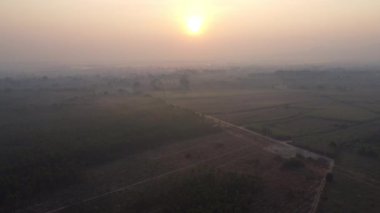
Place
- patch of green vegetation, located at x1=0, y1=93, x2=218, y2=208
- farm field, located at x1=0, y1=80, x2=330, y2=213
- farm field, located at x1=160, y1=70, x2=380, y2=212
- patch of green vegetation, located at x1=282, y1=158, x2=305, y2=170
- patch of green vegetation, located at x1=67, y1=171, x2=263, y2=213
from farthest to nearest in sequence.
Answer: patch of green vegetation, located at x1=282, y1=158, x2=305, y2=170, patch of green vegetation, located at x1=0, y1=93, x2=218, y2=208, farm field, located at x1=160, y1=70, x2=380, y2=212, farm field, located at x1=0, y1=80, x2=330, y2=213, patch of green vegetation, located at x1=67, y1=171, x2=263, y2=213

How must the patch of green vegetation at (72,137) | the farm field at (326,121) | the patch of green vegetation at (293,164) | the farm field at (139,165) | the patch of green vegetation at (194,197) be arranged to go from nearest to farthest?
1. the patch of green vegetation at (194,197)
2. the farm field at (139,165)
3. the farm field at (326,121)
4. the patch of green vegetation at (72,137)
5. the patch of green vegetation at (293,164)

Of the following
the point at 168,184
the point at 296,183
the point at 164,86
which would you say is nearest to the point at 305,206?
the point at 296,183

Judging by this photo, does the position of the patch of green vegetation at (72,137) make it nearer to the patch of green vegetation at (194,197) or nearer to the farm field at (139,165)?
the farm field at (139,165)

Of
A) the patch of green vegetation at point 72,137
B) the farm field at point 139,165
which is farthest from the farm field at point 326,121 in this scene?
the patch of green vegetation at point 72,137

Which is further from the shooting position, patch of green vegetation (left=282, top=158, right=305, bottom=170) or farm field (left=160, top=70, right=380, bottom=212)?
patch of green vegetation (left=282, top=158, right=305, bottom=170)

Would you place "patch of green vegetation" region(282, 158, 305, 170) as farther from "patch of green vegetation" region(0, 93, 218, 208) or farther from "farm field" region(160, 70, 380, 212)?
"patch of green vegetation" region(0, 93, 218, 208)

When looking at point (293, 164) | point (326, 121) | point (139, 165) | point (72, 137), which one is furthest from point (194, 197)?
point (326, 121)

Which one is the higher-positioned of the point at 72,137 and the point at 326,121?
the point at 72,137

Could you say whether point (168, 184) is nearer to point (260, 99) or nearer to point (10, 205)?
point (10, 205)

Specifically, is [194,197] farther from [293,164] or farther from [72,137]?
[72,137]

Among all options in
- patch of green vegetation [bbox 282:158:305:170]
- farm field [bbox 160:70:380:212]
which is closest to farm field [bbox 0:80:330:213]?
patch of green vegetation [bbox 282:158:305:170]

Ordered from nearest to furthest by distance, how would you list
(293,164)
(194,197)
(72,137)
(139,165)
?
(194,197) → (293,164) → (139,165) → (72,137)
